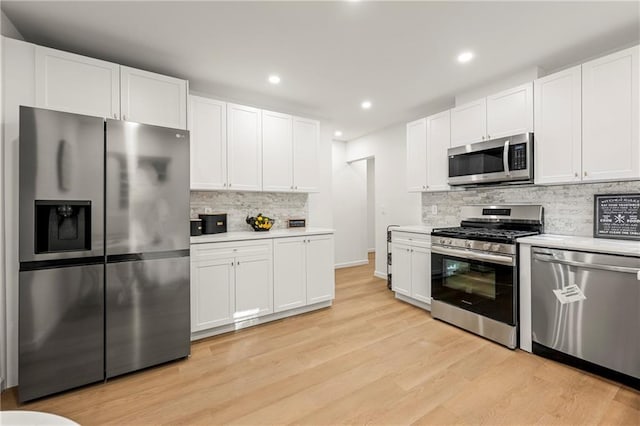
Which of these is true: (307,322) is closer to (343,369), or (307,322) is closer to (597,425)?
(343,369)

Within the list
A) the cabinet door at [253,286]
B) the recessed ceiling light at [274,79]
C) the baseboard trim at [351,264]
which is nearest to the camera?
the cabinet door at [253,286]

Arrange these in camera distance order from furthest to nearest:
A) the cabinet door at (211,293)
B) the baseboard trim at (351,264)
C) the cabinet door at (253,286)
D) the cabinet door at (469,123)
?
the baseboard trim at (351,264) < the cabinet door at (469,123) < the cabinet door at (253,286) < the cabinet door at (211,293)

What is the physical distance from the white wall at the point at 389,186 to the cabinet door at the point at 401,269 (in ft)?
2.56

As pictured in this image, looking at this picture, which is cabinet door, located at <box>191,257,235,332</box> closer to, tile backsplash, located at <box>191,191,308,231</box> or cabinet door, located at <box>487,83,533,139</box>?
tile backsplash, located at <box>191,191,308,231</box>

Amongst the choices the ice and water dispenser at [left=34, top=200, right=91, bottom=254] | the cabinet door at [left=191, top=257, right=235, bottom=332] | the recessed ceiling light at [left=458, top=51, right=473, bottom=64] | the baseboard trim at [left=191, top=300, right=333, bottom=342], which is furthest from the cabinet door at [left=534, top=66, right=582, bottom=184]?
the ice and water dispenser at [left=34, top=200, right=91, bottom=254]

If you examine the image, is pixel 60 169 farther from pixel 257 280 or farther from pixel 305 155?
pixel 305 155

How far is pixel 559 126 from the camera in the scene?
2656mm

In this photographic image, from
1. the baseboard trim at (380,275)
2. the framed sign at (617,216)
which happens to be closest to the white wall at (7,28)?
the framed sign at (617,216)

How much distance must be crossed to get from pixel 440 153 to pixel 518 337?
217 centimetres

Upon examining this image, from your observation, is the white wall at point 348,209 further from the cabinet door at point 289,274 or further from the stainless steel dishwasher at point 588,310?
the stainless steel dishwasher at point 588,310

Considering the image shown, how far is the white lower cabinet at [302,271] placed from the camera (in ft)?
10.8

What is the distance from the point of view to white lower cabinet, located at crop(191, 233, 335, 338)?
2820 millimetres

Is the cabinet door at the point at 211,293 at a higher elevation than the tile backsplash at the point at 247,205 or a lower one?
lower

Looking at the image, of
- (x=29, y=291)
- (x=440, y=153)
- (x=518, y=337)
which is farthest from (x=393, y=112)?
(x=29, y=291)
